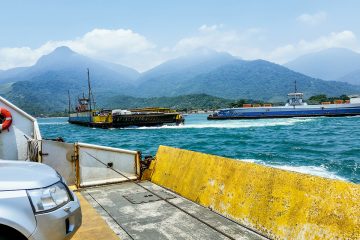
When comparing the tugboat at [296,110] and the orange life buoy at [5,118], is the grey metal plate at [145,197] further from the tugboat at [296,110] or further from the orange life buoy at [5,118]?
the tugboat at [296,110]

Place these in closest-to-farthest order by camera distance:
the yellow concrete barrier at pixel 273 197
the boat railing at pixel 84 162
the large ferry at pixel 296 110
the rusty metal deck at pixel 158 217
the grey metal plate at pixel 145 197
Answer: the yellow concrete barrier at pixel 273 197 → the rusty metal deck at pixel 158 217 → the grey metal plate at pixel 145 197 → the boat railing at pixel 84 162 → the large ferry at pixel 296 110

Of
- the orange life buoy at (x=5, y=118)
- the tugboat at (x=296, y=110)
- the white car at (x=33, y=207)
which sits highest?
the orange life buoy at (x=5, y=118)

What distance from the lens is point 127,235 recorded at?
5.21 m

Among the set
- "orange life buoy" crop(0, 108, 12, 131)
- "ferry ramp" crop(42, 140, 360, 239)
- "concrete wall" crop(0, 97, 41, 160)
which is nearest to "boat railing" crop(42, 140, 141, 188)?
"ferry ramp" crop(42, 140, 360, 239)

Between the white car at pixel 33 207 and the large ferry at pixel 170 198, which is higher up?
the white car at pixel 33 207

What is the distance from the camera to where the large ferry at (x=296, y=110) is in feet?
285

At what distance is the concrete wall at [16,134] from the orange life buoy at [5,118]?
0.16 metres

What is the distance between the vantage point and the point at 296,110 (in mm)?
91438

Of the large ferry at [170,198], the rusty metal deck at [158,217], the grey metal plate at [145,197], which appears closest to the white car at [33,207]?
the large ferry at [170,198]

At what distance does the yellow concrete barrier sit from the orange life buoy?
5.59m

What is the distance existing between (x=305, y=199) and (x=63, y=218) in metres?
3.24

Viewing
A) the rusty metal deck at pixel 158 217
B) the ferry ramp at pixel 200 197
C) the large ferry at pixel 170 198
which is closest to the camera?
the large ferry at pixel 170 198

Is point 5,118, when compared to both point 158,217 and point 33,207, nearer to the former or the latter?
point 158,217

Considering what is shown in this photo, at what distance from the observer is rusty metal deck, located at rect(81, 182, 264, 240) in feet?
17.0
